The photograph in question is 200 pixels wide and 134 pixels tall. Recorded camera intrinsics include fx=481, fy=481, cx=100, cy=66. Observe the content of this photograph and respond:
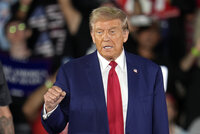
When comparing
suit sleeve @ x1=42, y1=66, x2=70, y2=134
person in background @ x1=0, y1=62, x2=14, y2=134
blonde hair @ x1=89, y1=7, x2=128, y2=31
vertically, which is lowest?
person in background @ x1=0, y1=62, x2=14, y2=134

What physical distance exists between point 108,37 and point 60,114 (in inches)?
20.6

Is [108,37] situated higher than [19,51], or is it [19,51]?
[108,37]

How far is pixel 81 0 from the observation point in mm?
5910

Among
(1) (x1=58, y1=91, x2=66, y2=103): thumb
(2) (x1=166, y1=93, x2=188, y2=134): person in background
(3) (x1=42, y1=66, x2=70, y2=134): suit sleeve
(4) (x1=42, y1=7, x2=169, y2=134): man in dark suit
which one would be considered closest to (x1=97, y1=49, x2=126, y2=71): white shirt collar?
(4) (x1=42, y1=7, x2=169, y2=134): man in dark suit

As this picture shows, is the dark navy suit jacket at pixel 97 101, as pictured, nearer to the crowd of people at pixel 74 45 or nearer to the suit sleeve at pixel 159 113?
the suit sleeve at pixel 159 113

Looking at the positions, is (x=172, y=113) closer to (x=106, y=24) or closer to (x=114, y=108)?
(x=114, y=108)

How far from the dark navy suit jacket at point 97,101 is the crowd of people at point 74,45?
6.96ft

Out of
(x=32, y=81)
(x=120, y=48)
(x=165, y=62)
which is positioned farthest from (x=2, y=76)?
(x=165, y=62)

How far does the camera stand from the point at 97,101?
273cm

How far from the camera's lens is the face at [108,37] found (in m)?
2.73

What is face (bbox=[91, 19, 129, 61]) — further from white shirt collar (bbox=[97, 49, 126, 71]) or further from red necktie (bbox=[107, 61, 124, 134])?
red necktie (bbox=[107, 61, 124, 134])

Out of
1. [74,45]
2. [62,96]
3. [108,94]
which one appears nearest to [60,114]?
[62,96]

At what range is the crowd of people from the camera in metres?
5.26

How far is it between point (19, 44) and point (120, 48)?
2.80 meters
